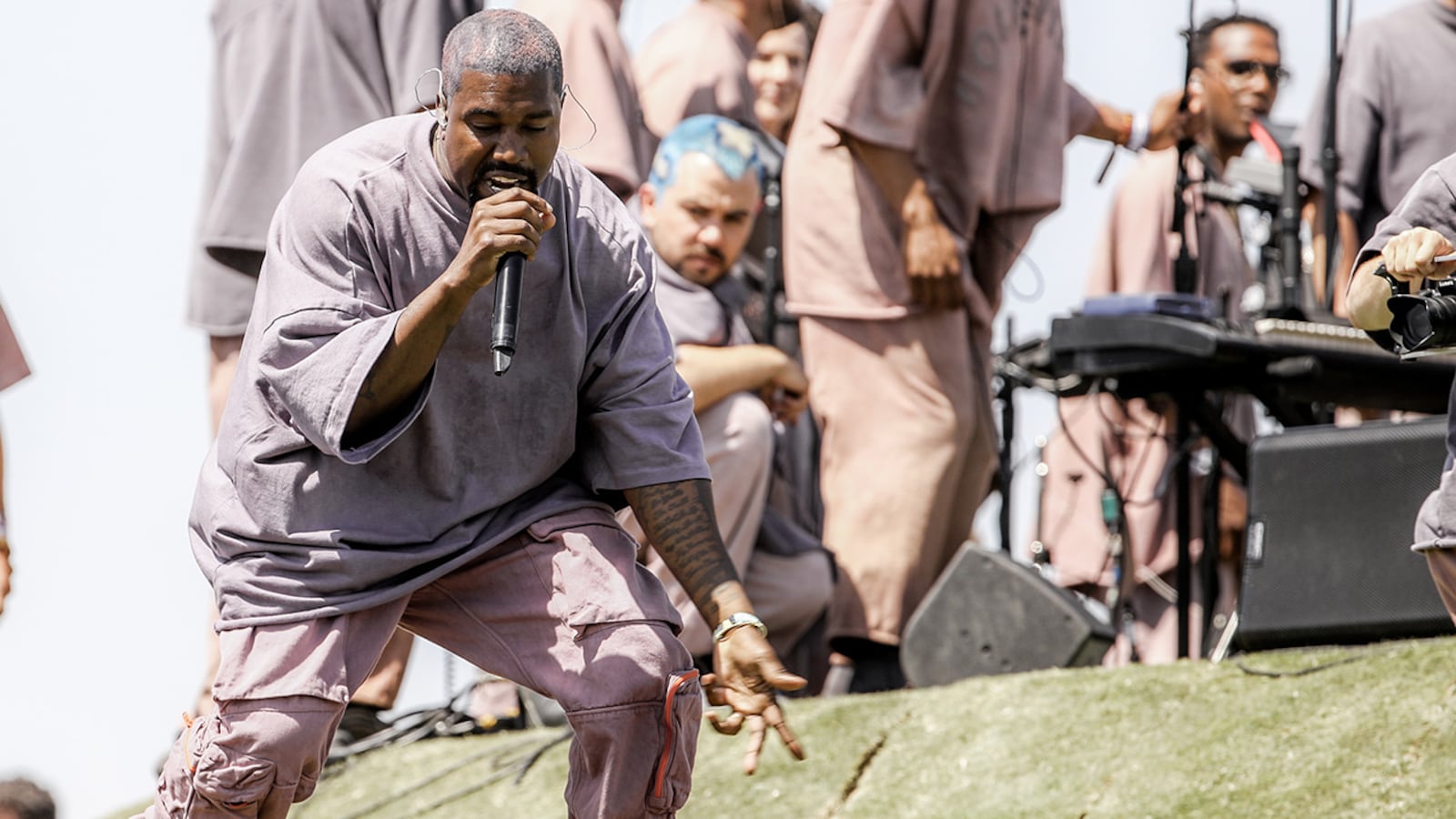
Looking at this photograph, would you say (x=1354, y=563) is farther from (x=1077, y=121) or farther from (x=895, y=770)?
(x=1077, y=121)

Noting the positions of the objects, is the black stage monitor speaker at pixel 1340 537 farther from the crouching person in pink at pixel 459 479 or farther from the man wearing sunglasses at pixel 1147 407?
the man wearing sunglasses at pixel 1147 407

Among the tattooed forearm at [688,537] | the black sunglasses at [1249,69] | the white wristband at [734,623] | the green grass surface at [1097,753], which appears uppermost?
the black sunglasses at [1249,69]

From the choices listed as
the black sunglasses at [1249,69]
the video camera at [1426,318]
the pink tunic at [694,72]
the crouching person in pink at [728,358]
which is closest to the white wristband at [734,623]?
the video camera at [1426,318]

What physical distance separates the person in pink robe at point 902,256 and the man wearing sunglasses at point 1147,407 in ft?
4.70

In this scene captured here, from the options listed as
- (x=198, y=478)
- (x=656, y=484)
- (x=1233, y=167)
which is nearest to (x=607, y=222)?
(x=656, y=484)

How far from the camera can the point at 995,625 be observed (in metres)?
5.95

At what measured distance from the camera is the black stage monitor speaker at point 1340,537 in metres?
5.31

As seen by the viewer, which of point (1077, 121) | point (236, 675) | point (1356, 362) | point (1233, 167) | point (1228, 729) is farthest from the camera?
point (1233, 167)

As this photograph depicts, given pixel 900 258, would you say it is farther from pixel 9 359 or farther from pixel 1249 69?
pixel 9 359

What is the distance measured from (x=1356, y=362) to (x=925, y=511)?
1290 mm

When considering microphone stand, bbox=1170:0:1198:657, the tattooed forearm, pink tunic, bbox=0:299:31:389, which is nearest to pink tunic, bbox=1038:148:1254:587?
microphone stand, bbox=1170:0:1198:657

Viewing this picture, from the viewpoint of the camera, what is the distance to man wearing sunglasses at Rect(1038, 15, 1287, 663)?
8195mm

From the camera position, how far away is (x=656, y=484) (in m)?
3.97

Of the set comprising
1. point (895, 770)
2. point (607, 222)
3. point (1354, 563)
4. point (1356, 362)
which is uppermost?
point (607, 222)
